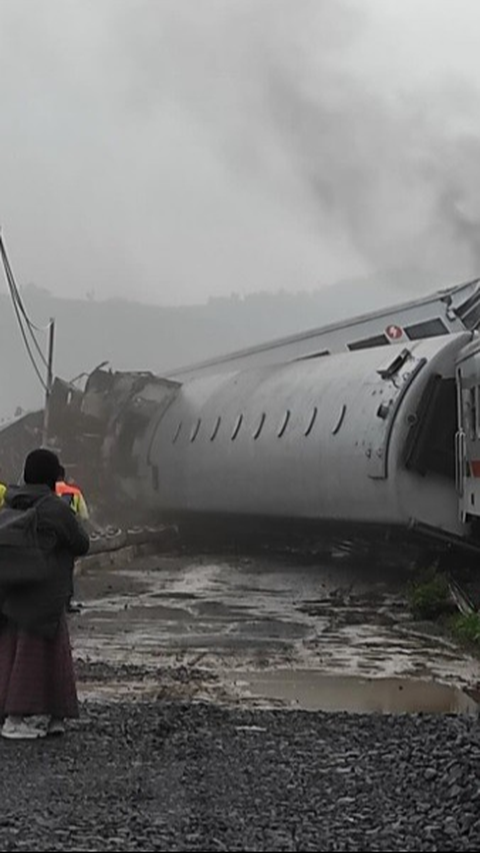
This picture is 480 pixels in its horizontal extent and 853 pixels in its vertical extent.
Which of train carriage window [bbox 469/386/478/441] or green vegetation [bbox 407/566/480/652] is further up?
train carriage window [bbox 469/386/478/441]

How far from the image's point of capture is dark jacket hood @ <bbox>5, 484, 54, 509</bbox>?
7.05 meters

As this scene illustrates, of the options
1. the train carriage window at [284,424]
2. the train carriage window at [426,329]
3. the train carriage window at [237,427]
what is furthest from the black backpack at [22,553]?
the train carriage window at [426,329]

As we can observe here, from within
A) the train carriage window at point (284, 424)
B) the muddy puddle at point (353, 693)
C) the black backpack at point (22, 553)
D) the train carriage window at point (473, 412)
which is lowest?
the muddy puddle at point (353, 693)

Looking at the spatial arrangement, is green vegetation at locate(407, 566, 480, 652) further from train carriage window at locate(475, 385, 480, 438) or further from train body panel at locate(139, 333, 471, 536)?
train carriage window at locate(475, 385, 480, 438)

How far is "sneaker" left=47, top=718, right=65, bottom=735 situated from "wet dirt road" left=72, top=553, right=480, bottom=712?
1184 mm

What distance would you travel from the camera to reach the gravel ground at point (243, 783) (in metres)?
4.70

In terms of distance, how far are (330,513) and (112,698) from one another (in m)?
8.48

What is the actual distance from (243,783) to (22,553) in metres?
1.91

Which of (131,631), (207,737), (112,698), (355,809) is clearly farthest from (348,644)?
(355,809)

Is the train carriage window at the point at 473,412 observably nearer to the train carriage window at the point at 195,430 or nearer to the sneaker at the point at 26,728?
the sneaker at the point at 26,728

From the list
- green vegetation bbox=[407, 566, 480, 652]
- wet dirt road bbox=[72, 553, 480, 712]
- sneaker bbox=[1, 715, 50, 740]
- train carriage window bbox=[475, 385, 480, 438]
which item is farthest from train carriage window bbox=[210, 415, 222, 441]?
sneaker bbox=[1, 715, 50, 740]

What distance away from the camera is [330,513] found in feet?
53.4

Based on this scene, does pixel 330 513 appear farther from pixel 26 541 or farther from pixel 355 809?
pixel 355 809

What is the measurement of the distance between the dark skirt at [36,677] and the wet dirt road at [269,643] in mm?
1250
